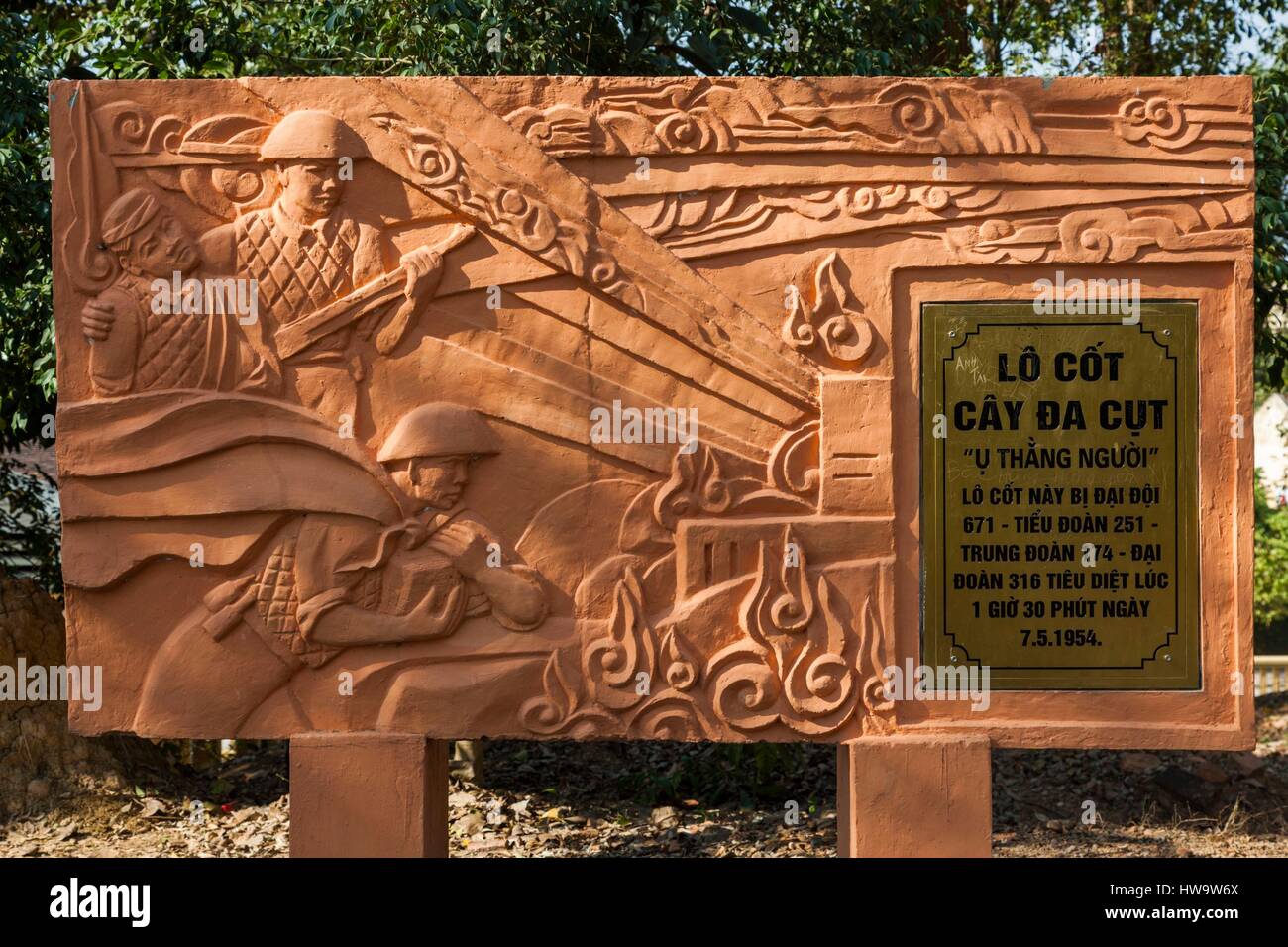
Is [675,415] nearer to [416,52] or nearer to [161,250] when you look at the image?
[161,250]

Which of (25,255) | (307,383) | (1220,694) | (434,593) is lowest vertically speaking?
(1220,694)

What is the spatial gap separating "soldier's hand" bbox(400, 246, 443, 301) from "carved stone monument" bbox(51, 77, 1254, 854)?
0.07 feet

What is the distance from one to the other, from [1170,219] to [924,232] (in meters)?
1.02

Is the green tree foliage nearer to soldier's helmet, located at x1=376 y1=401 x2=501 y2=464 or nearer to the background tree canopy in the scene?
the background tree canopy

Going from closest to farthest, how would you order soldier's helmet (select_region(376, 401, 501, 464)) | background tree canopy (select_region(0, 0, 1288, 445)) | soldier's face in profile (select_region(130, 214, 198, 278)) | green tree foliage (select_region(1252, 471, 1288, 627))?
soldier's helmet (select_region(376, 401, 501, 464)) < soldier's face in profile (select_region(130, 214, 198, 278)) < background tree canopy (select_region(0, 0, 1288, 445)) < green tree foliage (select_region(1252, 471, 1288, 627))

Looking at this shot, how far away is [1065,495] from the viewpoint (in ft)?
17.2

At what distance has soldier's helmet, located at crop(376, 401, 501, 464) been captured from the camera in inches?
205

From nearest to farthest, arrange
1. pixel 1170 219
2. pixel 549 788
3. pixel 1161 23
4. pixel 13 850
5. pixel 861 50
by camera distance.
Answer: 1. pixel 1170 219
2. pixel 13 850
3. pixel 861 50
4. pixel 549 788
5. pixel 1161 23

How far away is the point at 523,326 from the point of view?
5.34m

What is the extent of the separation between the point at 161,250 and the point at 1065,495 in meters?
3.98

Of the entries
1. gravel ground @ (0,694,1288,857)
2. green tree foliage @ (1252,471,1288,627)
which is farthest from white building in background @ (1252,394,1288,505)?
gravel ground @ (0,694,1288,857)

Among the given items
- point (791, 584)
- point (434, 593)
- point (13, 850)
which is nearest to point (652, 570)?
point (791, 584)

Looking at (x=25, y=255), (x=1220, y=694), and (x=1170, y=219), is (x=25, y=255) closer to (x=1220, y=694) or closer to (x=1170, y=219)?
(x=1170, y=219)

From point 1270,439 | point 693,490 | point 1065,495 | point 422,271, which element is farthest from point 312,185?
point 1270,439
